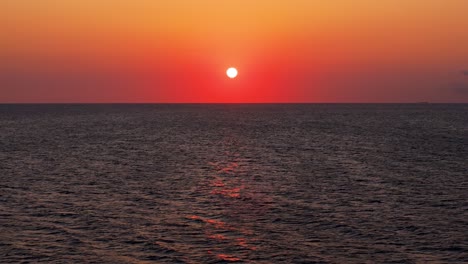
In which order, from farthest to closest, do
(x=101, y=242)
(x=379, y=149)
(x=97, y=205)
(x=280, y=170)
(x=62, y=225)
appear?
(x=379, y=149), (x=280, y=170), (x=97, y=205), (x=62, y=225), (x=101, y=242)

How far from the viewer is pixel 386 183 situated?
187ft

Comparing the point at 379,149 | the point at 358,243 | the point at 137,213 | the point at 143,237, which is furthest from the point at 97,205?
the point at 379,149

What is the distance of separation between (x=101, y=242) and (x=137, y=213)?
27.6 ft

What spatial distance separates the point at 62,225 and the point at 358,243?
19453mm

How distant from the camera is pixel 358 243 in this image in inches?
1314

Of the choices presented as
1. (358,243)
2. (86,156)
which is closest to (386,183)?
(358,243)

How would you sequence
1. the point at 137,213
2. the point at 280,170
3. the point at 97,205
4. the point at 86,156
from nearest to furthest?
the point at 137,213
the point at 97,205
the point at 280,170
the point at 86,156

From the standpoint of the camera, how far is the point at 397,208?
43.7 m

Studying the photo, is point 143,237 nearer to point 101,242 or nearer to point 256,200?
point 101,242

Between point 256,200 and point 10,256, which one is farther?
point 256,200

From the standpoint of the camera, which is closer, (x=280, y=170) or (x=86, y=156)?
(x=280, y=170)

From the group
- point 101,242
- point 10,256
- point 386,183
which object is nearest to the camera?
point 10,256

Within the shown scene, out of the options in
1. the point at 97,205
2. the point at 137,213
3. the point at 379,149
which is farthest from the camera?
the point at 379,149

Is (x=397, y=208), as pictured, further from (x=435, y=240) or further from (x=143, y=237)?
(x=143, y=237)
